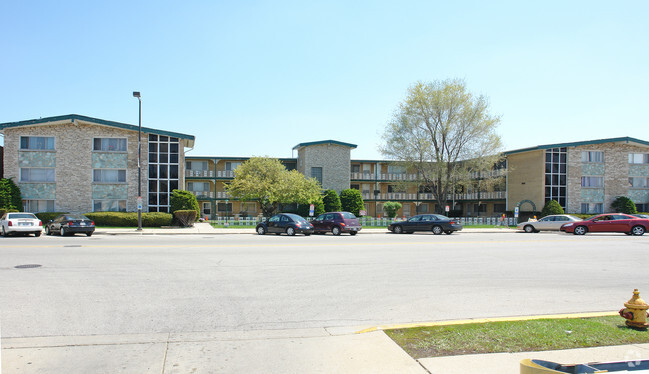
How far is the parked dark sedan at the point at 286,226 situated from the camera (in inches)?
1030

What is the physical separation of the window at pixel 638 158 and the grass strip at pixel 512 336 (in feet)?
170

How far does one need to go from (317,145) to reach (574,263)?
38.7 metres

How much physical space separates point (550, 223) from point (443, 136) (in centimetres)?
1520

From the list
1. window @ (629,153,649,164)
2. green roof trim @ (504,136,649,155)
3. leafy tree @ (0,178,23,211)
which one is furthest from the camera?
window @ (629,153,649,164)

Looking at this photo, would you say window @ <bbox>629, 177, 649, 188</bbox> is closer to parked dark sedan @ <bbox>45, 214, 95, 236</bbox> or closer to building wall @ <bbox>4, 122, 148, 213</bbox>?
building wall @ <bbox>4, 122, 148, 213</bbox>

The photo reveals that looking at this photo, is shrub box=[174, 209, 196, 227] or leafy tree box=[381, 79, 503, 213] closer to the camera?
shrub box=[174, 209, 196, 227]

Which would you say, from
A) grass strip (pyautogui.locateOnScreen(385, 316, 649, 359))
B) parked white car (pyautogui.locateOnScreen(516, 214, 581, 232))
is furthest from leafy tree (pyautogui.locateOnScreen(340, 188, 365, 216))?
grass strip (pyautogui.locateOnScreen(385, 316, 649, 359))

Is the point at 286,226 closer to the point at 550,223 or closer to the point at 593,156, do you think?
the point at 550,223

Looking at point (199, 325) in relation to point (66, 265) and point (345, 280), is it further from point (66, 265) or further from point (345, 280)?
point (66, 265)

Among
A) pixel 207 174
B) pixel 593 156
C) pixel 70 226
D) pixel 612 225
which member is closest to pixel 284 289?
pixel 70 226

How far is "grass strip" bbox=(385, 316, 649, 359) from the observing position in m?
5.02

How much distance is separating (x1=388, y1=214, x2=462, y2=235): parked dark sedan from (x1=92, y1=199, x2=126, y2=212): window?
2393 centimetres

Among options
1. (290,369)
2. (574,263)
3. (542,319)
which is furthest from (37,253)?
(574,263)

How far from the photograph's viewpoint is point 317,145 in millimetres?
50281
